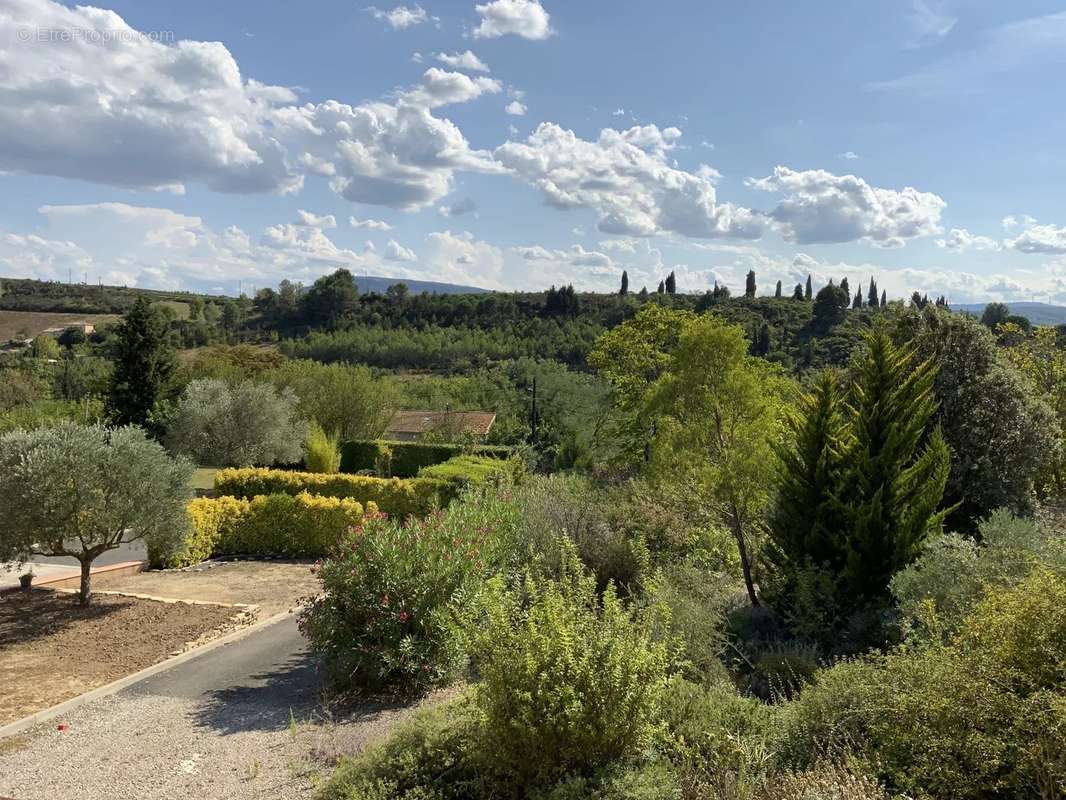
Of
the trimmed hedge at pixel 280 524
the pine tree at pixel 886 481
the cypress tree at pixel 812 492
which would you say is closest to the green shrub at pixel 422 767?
the cypress tree at pixel 812 492

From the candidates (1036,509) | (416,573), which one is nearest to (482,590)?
(416,573)

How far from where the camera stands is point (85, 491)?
1027 cm

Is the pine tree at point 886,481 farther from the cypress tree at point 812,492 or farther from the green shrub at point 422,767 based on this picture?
the green shrub at point 422,767

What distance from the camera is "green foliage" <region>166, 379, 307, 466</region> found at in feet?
92.5

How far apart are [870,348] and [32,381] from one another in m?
49.3

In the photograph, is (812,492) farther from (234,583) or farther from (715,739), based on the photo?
(234,583)

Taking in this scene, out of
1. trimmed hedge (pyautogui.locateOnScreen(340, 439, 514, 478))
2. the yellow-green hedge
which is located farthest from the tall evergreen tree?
the yellow-green hedge

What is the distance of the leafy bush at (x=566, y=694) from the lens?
14.4ft

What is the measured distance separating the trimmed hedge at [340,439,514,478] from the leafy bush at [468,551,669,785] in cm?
2406

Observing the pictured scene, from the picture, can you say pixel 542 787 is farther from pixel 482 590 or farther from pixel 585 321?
pixel 585 321

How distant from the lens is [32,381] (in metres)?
44.4

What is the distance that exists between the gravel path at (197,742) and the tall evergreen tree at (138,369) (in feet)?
91.6

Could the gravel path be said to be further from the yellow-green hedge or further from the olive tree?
the yellow-green hedge

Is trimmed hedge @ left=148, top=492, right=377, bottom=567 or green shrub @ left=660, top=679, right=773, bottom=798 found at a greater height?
green shrub @ left=660, top=679, right=773, bottom=798
